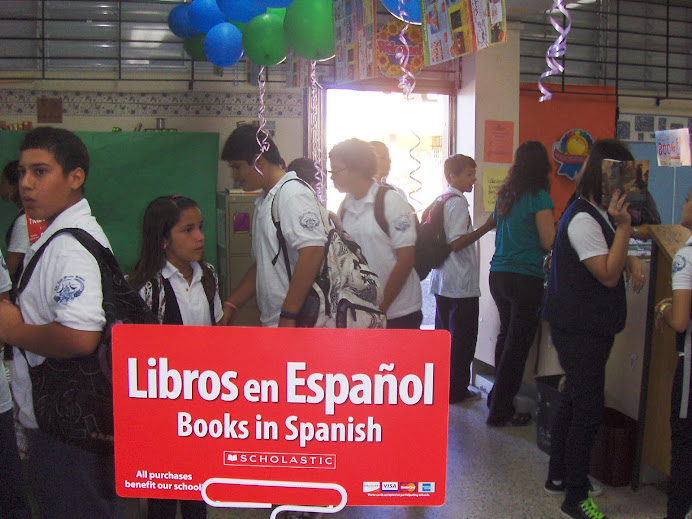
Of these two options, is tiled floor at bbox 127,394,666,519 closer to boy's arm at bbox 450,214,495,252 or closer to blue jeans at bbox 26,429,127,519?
boy's arm at bbox 450,214,495,252

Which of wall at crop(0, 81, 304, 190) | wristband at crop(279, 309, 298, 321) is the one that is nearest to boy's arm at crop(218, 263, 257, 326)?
wristband at crop(279, 309, 298, 321)

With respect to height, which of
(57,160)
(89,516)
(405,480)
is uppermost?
(57,160)

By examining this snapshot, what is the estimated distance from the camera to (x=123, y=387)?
1.06 metres

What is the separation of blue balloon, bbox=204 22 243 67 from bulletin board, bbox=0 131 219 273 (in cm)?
134

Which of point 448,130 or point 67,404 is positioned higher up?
point 448,130

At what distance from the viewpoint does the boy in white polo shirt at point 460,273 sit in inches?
142

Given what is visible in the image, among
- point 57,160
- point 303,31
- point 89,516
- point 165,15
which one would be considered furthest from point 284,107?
point 89,516

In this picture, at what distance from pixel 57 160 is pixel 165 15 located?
3.92 meters

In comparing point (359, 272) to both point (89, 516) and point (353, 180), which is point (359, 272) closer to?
point (353, 180)

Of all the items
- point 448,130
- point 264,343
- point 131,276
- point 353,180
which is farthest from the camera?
point 448,130

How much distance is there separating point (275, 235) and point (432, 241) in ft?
5.47

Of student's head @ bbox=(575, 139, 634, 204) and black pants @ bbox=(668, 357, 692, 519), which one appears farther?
student's head @ bbox=(575, 139, 634, 204)

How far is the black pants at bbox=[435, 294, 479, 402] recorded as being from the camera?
3641 millimetres

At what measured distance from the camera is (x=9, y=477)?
68.7 inches
